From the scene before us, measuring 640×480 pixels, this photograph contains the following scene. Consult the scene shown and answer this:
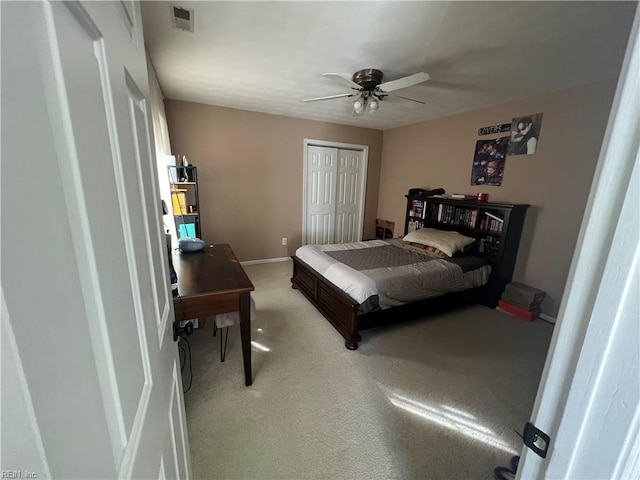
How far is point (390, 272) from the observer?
8.23 ft

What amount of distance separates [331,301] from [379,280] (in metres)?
0.55

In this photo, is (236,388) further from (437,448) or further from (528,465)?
(528,465)

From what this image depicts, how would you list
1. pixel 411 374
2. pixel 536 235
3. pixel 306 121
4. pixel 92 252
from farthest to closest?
pixel 306 121
pixel 536 235
pixel 411 374
pixel 92 252

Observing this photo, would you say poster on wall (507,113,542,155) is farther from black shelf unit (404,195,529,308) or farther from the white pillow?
the white pillow

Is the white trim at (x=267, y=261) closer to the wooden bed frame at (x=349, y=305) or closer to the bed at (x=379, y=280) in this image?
the bed at (x=379, y=280)

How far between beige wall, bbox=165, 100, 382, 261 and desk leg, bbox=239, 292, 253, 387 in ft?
8.73

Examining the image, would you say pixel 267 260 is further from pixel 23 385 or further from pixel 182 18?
pixel 23 385

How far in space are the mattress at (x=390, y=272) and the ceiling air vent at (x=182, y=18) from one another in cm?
221

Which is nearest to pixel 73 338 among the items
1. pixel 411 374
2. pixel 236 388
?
pixel 236 388

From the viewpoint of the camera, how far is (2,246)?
196 mm

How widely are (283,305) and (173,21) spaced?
262 cm

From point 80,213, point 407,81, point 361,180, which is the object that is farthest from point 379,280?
point 361,180

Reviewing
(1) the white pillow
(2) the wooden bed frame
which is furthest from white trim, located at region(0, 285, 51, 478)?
(1) the white pillow

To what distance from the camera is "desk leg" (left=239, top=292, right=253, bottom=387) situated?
162 centimetres
